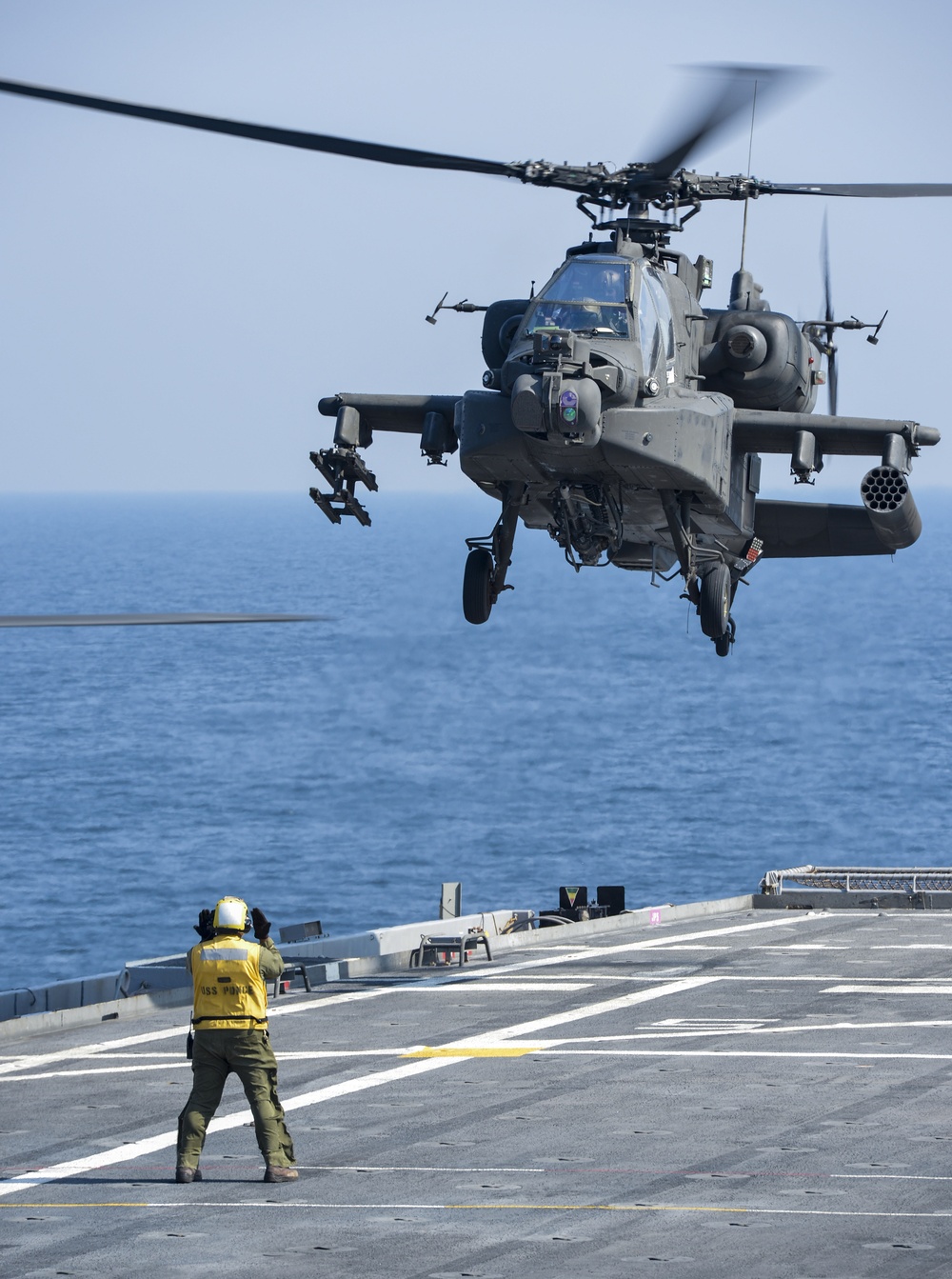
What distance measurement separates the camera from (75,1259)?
13.0 metres

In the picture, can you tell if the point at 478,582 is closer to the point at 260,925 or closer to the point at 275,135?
the point at 275,135

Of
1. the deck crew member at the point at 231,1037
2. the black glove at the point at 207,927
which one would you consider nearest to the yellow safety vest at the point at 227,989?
the deck crew member at the point at 231,1037

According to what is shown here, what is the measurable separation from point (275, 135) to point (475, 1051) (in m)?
9.93

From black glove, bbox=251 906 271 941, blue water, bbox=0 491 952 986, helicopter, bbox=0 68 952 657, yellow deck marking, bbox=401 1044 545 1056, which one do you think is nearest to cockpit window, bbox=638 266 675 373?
helicopter, bbox=0 68 952 657

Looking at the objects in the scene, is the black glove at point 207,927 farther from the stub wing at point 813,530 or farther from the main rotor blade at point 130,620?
the stub wing at point 813,530

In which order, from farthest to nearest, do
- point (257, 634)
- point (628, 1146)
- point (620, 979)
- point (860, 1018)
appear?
point (257, 634), point (620, 979), point (860, 1018), point (628, 1146)

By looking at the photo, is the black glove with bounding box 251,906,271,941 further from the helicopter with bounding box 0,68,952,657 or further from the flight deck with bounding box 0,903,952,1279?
the helicopter with bounding box 0,68,952,657

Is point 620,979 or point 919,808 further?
point 919,808

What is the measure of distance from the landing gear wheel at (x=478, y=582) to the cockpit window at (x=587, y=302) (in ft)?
12.6

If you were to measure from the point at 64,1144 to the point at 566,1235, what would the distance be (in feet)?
17.4

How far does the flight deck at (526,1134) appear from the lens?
43.3 feet

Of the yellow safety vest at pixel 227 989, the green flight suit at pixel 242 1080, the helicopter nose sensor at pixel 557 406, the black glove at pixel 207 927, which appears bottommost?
the green flight suit at pixel 242 1080

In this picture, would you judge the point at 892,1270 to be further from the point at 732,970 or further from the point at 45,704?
the point at 45,704

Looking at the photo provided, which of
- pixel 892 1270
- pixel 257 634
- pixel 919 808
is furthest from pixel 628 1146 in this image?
pixel 257 634
